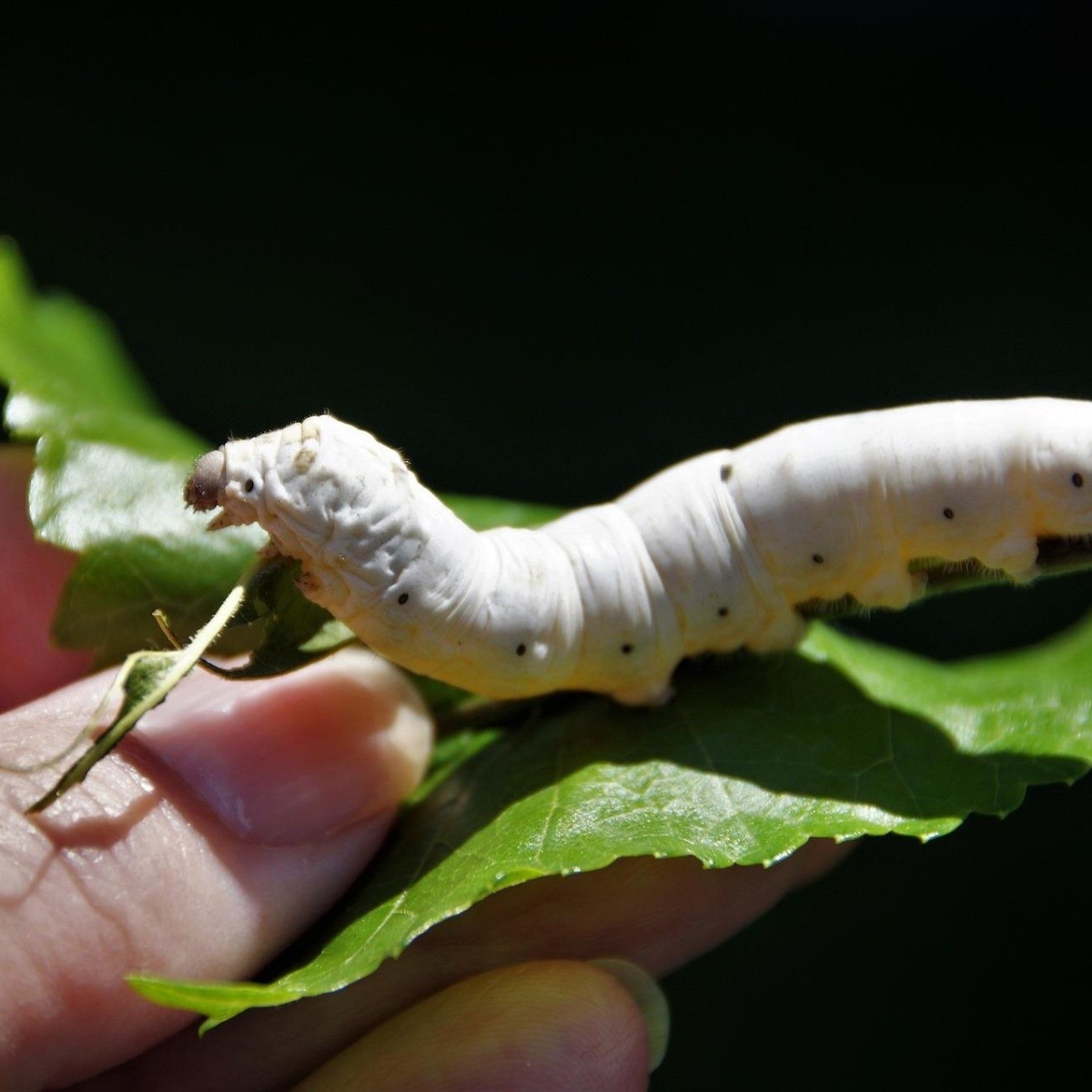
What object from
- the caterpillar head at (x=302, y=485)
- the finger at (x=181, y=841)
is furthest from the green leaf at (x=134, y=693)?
the caterpillar head at (x=302, y=485)

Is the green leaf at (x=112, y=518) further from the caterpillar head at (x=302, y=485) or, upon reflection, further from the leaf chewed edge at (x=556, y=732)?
the caterpillar head at (x=302, y=485)

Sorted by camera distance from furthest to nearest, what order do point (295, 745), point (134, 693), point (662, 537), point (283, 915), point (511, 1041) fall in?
1. point (662, 537)
2. point (295, 745)
3. point (283, 915)
4. point (511, 1041)
5. point (134, 693)

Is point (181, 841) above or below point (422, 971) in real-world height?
above

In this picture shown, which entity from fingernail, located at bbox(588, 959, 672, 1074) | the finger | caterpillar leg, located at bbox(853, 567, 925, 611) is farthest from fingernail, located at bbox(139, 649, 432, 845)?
caterpillar leg, located at bbox(853, 567, 925, 611)

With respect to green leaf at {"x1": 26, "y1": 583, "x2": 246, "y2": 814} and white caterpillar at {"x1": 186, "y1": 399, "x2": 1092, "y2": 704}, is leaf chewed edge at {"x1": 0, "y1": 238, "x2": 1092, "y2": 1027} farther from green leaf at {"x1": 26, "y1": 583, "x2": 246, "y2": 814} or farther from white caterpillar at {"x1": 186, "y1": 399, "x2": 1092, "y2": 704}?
white caterpillar at {"x1": 186, "y1": 399, "x2": 1092, "y2": 704}

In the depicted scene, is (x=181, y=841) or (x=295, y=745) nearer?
(x=181, y=841)

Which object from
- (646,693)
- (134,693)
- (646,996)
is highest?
(134,693)

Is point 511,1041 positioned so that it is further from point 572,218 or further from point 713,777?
point 572,218

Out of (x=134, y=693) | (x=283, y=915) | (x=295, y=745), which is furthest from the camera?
(x=295, y=745)

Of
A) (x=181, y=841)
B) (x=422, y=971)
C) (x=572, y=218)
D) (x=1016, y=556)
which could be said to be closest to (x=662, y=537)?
(x=1016, y=556)
